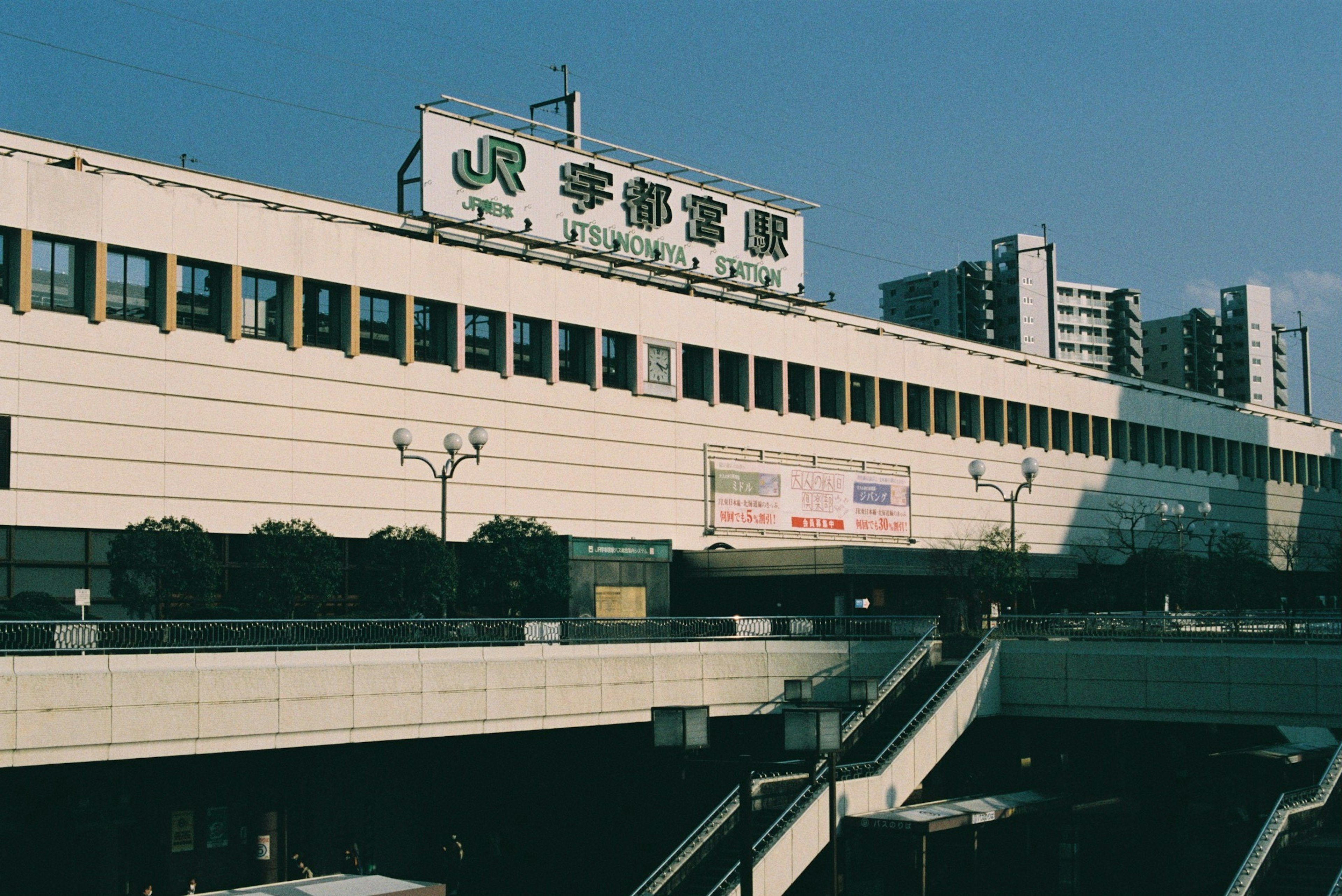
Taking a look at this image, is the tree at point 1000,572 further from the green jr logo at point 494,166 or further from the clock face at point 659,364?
the green jr logo at point 494,166

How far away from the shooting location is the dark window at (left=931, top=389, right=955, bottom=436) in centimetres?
6362

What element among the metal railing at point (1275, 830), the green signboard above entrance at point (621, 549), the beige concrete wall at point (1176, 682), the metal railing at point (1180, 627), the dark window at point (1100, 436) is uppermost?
the dark window at point (1100, 436)

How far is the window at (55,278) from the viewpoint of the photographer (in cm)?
3634

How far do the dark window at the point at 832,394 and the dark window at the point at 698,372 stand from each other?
6559 millimetres

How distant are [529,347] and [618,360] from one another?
406cm

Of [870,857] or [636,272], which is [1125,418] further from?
[870,857]

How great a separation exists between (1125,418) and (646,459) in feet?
113

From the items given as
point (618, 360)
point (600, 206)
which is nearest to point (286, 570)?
point (618, 360)

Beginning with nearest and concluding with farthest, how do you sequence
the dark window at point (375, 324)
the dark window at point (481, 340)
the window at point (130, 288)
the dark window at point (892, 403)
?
the window at point (130, 288), the dark window at point (375, 324), the dark window at point (481, 340), the dark window at point (892, 403)

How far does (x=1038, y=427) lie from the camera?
2731 inches

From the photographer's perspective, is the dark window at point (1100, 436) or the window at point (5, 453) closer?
the window at point (5, 453)

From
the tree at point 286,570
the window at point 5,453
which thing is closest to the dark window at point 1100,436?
the tree at point 286,570

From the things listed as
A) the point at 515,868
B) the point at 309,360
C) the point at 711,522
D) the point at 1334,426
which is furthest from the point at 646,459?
the point at 1334,426

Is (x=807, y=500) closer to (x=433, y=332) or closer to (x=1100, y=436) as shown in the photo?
(x=433, y=332)
